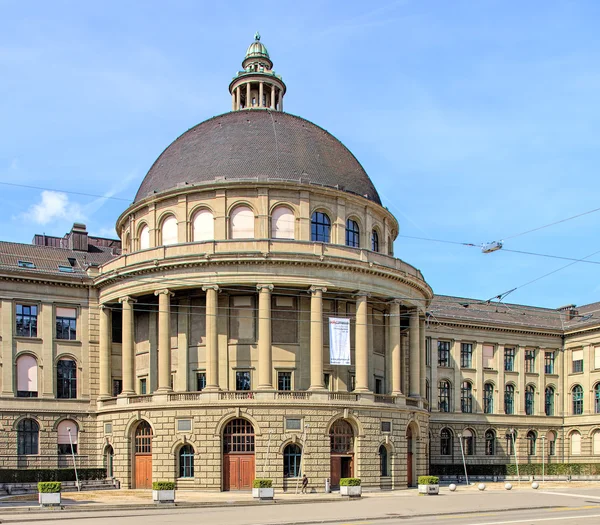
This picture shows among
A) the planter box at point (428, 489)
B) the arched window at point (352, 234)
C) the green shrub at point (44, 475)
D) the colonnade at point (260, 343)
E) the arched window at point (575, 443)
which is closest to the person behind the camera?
the planter box at point (428, 489)

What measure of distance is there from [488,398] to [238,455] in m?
39.2

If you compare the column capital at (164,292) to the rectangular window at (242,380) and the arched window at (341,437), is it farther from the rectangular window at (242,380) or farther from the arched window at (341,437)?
the arched window at (341,437)

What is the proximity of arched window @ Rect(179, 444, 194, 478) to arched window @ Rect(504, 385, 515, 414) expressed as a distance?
4277 cm

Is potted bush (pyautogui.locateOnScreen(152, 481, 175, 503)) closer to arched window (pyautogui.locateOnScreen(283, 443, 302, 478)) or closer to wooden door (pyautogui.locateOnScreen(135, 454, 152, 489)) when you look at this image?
arched window (pyautogui.locateOnScreen(283, 443, 302, 478))

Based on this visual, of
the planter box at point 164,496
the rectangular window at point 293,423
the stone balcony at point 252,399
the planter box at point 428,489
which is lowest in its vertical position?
the planter box at point 428,489

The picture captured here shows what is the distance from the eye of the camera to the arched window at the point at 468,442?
83750mm

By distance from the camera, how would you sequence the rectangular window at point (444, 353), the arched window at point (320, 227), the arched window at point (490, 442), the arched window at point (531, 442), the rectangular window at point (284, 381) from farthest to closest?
the arched window at point (531, 442) < the arched window at point (490, 442) < the rectangular window at point (444, 353) < the arched window at point (320, 227) < the rectangular window at point (284, 381)

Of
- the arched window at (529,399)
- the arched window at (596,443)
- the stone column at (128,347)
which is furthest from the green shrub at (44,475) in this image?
the arched window at (596,443)

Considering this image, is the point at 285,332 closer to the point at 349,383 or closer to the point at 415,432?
the point at 349,383

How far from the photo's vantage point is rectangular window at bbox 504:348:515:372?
8838 centimetres

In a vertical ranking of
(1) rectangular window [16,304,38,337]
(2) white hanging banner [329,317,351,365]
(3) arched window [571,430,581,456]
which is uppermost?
(1) rectangular window [16,304,38,337]

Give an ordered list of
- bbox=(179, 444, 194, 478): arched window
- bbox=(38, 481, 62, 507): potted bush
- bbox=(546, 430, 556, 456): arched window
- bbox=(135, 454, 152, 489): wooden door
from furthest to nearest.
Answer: bbox=(546, 430, 556, 456): arched window
bbox=(135, 454, 152, 489): wooden door
bbox=(179, 444, 194, 478): arched window
bbox=(38, 481, 62, 507): potted bush

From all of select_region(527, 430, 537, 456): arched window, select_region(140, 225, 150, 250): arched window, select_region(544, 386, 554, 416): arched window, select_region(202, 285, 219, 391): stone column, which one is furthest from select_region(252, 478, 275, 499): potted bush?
select_region(544, 386, 554, 416): arched window

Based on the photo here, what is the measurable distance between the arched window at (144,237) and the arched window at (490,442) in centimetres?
4215
